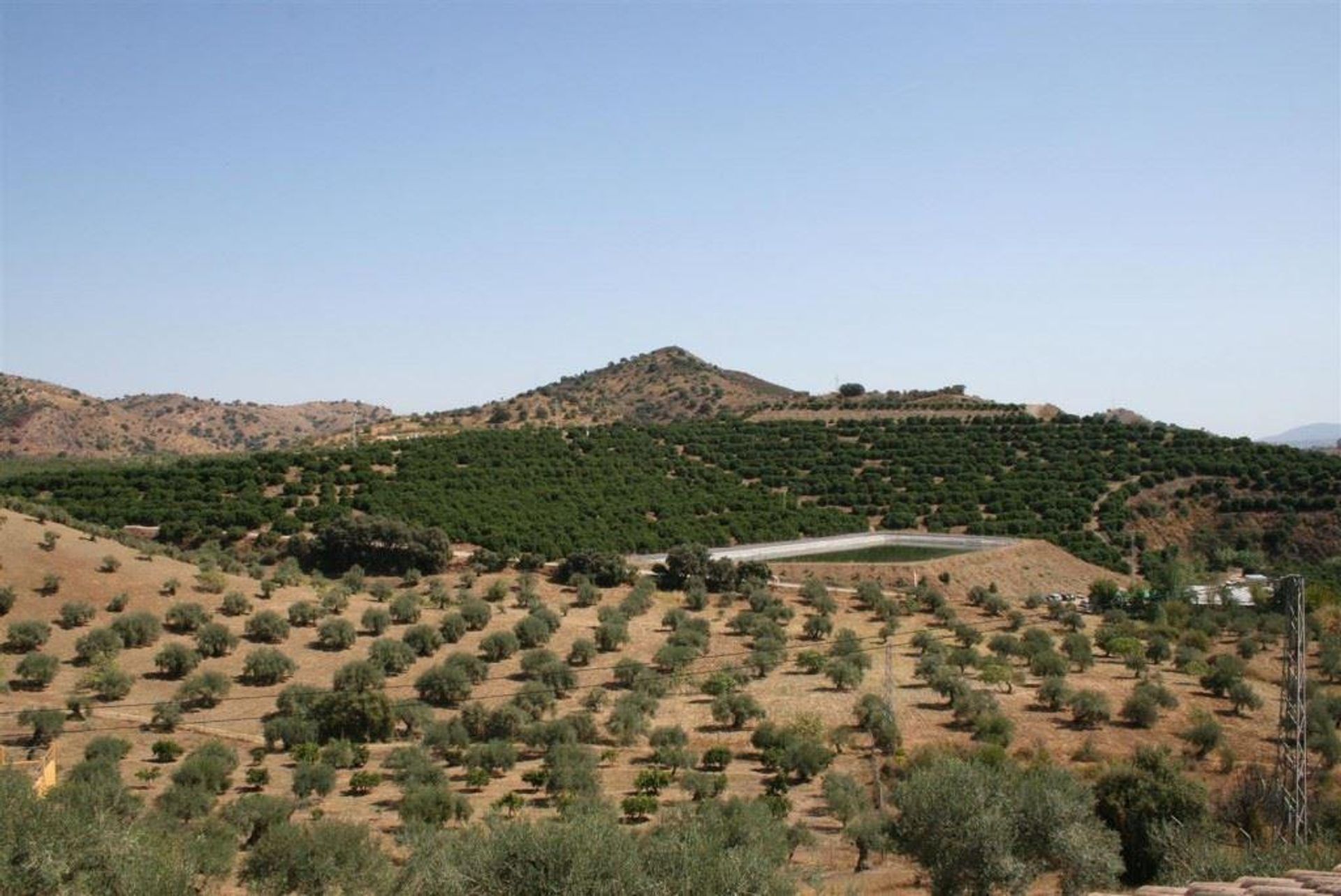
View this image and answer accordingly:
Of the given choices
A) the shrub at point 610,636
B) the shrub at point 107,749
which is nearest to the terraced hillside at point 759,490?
the shrub at point 610,636

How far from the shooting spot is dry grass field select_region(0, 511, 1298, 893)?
76.9 feet

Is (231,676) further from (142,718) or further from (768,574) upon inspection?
(768,574)

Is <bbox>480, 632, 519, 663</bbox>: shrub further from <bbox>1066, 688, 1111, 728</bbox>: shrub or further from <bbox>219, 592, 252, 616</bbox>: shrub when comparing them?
<bbox>1066, 688, 1111, 728</bbox>: shrub

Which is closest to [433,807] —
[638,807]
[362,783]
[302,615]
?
[362,783]

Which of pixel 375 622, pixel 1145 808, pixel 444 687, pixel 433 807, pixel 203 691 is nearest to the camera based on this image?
pixel 1145 808

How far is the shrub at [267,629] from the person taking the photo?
3475 centimetres

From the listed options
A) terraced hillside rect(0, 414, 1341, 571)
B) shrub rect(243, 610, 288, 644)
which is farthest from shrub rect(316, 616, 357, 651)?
terraced hillside rect(0, 414, 1341, 571)

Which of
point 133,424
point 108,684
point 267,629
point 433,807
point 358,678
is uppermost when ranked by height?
point 133,424

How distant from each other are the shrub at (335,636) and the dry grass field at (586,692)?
0.33m

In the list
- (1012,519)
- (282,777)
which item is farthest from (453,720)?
(1012,519)

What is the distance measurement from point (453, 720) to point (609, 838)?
14548 mm

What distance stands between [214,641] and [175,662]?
79.0 inches

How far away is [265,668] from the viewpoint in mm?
31406

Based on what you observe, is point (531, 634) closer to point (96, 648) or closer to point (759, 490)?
point (96, 648)
